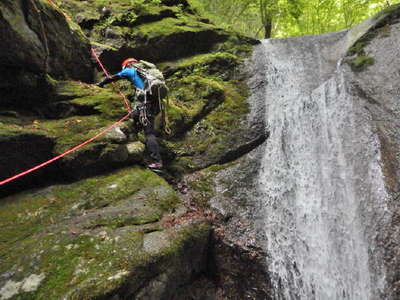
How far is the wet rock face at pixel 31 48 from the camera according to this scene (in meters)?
4.92

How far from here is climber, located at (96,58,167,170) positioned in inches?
245

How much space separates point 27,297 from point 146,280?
1387 mm

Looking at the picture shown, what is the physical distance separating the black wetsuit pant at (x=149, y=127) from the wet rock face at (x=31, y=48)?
1886 mm

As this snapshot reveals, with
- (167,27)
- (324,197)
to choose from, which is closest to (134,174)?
(324,197)

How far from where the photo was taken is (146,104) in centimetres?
634

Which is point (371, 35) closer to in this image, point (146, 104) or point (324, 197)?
point (324, 197)

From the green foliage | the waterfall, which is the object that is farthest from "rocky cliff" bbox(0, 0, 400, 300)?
the green foliage

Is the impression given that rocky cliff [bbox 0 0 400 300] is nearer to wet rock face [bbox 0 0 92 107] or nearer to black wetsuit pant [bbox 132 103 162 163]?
wet rock face [bbox 0 0 92 107]

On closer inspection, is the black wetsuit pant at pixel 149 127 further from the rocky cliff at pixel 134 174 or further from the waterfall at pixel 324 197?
the waterfall at pixel 324 197

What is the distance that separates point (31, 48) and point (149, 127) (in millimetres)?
2633

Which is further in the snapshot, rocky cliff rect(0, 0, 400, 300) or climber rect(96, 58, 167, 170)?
climber rect(96, 58, 167, 170)

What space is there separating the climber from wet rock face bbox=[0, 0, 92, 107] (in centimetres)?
132

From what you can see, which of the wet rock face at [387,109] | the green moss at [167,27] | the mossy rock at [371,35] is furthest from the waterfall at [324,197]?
the green moss at [167,27]

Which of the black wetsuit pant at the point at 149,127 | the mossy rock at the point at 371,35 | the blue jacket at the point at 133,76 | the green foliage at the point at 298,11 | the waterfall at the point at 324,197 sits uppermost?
the green foliage at the point at 298,11
